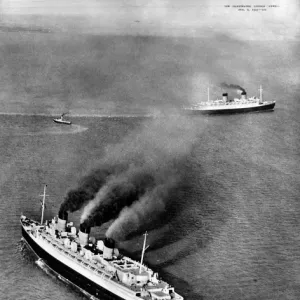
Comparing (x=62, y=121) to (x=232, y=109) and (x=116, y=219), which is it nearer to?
(x=232, y=109)

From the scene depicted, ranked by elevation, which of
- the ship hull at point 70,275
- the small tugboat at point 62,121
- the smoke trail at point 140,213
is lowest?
the ship hull at point 70,275

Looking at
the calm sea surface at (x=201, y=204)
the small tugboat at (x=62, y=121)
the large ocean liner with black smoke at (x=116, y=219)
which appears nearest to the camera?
the large ocean liner with black smoke at (x=116, y=219)

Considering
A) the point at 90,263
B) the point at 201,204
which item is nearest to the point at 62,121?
the point at 201,204

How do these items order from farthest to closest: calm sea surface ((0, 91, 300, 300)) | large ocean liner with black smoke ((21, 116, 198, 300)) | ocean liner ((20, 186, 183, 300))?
1. calm sea surface ((0, 91, 300, 300))
2. large ocean liner with black smoke ((21, 116, 198, 300))
3. ocean liner ((20, 186, 183, 300))

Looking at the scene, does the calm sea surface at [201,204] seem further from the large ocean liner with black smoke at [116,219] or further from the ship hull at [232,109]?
the ship hull at [232,109]

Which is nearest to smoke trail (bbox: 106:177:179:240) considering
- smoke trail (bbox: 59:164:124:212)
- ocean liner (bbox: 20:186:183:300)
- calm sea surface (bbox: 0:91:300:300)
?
calm sea surface (bbox: 0:91:300:300)

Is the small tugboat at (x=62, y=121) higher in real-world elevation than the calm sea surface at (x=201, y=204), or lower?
higher

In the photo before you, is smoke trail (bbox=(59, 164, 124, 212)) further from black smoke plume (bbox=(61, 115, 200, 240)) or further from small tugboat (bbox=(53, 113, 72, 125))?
small tugboat (bbox=(53, 113, 72, 125))

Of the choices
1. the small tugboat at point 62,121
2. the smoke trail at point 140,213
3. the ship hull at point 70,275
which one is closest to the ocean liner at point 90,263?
the ship hull at point 70,275
